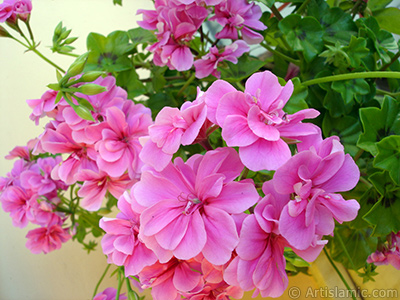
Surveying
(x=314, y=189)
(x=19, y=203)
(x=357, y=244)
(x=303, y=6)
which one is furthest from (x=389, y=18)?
(x=19, y=203)

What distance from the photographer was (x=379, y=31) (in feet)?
1.83

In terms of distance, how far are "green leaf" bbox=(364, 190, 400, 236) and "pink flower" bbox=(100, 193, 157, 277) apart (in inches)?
11.7

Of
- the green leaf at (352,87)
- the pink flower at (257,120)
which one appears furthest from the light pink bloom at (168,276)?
the green leaf at (352,87)

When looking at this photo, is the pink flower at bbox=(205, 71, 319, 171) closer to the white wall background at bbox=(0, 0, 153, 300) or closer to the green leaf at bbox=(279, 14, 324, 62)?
the green leaf at bbox=(279, 14, 324, 62)

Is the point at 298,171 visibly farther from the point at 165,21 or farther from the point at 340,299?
the point at 340,299

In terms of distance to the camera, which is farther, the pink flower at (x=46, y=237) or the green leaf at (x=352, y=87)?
the pink flower at (x=46, y=237)

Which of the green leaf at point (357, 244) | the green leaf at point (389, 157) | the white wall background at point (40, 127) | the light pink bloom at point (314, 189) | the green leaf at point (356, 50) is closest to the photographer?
the light pink bloom at point (314, 189)

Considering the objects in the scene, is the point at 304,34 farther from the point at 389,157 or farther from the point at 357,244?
the point at 357,244

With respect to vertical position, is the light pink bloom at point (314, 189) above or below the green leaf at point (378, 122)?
above

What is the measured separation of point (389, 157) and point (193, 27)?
0.33m

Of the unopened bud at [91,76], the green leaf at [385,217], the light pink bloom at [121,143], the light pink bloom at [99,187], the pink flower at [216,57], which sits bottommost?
the green leaf at [385,217]

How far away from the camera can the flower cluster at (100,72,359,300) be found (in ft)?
0.83

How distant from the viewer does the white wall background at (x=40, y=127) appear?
882 millimetres

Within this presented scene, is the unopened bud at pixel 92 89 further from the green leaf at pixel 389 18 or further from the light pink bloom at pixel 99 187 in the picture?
the green leaf at pixel 389 18
